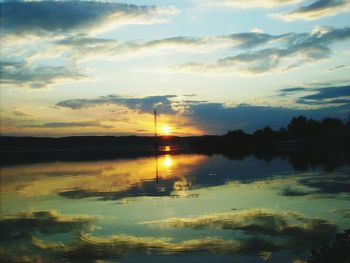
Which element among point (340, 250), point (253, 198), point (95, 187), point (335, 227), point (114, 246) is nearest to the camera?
point (340, 250)

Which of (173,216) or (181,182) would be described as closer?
(173,216)

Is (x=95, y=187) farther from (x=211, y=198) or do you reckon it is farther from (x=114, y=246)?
(x=114, y=246)

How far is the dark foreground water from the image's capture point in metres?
15.6

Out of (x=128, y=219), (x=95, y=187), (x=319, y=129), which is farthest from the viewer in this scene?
(x=319, y=129)

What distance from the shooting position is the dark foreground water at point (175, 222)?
15.6 metres

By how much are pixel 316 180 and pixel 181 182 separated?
1130 centimetres

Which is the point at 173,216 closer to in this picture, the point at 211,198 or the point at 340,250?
the point at 211,198

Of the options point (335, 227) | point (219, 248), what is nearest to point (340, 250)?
point (219, 248)

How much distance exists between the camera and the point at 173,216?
74.1 ft

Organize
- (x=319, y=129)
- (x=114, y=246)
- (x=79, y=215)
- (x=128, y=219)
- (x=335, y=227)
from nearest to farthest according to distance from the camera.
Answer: (x=114, y=246) < (x=335, y=227) < (x=128, y=219) < (x=79, y=215) < (x=319, y=129)

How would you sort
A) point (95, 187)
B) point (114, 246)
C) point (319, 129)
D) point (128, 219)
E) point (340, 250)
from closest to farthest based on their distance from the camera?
point (340, 250) < point (114, 246) < point (128, 219) < point (95, 187) < point (319, 129)

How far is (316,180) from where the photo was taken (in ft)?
124

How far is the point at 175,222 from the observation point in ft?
68.7

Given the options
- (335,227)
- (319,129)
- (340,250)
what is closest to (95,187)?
(335,227)
